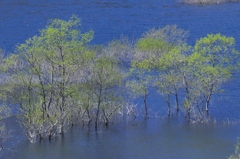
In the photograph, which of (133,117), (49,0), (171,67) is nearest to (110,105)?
(133,117)

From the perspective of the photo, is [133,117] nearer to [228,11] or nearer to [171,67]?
[171,67]

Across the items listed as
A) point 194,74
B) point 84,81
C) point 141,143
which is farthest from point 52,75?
point 194,74

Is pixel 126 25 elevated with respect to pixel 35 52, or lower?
elevated

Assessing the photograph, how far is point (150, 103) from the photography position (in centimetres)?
6303

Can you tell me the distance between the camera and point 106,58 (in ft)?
189

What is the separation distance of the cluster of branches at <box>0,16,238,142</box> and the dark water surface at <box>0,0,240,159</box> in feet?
6.25

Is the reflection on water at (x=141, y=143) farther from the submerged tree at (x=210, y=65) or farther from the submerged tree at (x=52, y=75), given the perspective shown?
the submerged tree at (x=210, y=65)

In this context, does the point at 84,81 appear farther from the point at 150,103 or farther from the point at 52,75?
the point at 150,103

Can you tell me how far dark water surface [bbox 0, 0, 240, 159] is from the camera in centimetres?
5044

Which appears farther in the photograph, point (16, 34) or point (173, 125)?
point (16, 34)

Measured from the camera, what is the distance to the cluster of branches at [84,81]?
52375 mm

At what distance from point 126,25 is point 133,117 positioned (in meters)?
47.5

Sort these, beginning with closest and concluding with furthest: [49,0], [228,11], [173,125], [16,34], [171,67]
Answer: [173,125], [171,67], [16,34], [228,11], [49,0]

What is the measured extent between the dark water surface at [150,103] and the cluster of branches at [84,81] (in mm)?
1905
